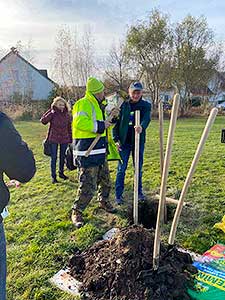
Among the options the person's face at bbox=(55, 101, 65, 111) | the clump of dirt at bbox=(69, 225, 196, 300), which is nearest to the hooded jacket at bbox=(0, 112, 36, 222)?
the clump of dirt at bbox=(69, 225, 196, 300)

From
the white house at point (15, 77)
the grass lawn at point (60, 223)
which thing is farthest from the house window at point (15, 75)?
the grass lawn at point (60, 223)

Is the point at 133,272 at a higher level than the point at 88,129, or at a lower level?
lower

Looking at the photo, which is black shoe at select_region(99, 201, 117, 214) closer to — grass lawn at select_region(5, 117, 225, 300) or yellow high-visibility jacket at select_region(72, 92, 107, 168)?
grass lawn at select_region(5, 117, 225, 300)

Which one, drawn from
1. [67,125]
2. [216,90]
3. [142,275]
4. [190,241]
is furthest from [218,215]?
[216,90]

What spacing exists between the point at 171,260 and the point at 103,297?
0.70m

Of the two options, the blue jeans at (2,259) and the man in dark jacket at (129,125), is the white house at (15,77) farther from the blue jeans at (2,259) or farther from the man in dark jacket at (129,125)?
the blue jeans at (2,259)

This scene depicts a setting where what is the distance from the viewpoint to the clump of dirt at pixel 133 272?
101 inches

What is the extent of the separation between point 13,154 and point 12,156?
0.04 ft

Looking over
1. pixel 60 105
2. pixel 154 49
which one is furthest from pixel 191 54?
pixel 60 105

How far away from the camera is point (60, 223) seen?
4273 millimetres

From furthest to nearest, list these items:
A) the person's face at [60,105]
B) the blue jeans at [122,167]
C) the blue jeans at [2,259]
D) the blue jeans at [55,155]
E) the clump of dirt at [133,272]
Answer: the blue jeans at [55,155]
the person's face at [60,105]
the blue jeans at [122,167]
the clump of dirt at [133,272]
the blue jeans at [2,259]

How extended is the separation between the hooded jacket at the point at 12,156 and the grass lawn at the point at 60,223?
1.52 m

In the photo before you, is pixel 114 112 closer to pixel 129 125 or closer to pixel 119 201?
pixel 129 125

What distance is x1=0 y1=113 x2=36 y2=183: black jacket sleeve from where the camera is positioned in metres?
1.75
